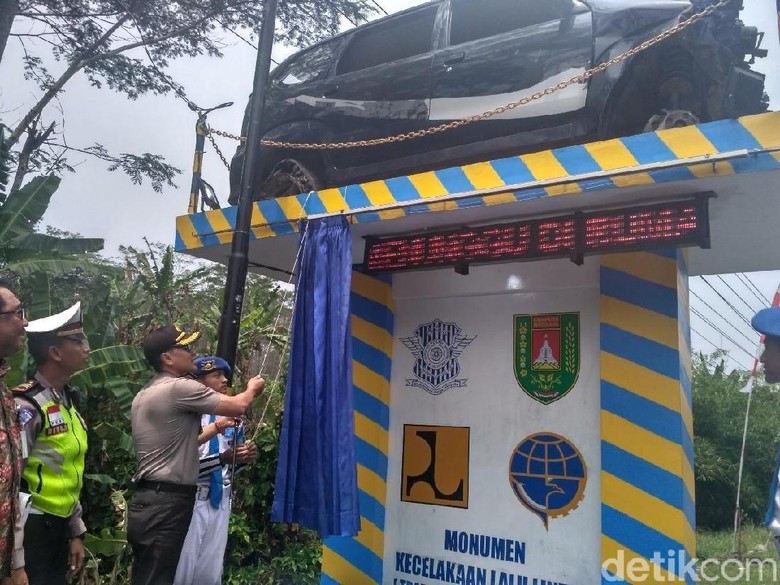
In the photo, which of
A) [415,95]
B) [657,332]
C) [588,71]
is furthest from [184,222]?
[657,332]

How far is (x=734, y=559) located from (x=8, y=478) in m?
8.68

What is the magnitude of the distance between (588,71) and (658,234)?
1.10 meters

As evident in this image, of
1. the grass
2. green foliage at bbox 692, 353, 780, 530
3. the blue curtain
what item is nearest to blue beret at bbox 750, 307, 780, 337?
the blue curtain

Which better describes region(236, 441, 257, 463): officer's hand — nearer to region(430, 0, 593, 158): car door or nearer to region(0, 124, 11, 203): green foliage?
region(430, 0, 593, 158): car door

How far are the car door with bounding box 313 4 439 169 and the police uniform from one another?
256 cm

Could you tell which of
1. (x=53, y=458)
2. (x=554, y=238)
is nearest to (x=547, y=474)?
(x=554, y=238)

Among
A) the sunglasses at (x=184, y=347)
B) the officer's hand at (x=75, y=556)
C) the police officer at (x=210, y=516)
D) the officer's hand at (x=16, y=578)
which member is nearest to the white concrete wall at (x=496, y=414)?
the police officer at (x=210, y=516)

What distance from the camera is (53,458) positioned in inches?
123

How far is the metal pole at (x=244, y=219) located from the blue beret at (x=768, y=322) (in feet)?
9.49

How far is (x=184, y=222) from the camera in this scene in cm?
593

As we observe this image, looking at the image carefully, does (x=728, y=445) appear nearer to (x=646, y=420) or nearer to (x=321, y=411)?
(x=646, y=420)

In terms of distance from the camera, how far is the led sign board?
4.04m

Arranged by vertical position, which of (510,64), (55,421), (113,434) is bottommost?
(113,434)

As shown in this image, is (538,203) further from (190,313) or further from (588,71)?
(190,313)
